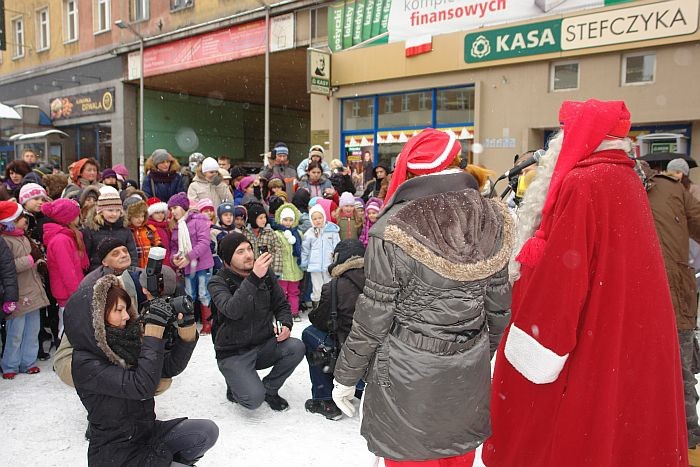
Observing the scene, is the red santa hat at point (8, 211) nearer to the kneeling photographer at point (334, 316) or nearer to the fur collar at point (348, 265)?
the kneeling photographer at point (334, 316)

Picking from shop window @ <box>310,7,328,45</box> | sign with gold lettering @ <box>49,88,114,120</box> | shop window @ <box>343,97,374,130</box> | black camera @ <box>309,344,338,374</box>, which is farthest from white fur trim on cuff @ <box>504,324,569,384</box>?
sign with gold lettering @ <box>49,88,114,120</box>

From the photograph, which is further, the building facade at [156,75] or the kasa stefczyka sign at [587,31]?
the building facade at [156,75]

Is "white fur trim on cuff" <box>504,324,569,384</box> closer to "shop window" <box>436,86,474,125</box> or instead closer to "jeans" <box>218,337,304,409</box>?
"jeans" <box>218,337,304,409</box>

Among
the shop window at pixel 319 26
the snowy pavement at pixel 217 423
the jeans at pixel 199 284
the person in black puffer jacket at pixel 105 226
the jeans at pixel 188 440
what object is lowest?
the snowy pavement at pixel 217 423

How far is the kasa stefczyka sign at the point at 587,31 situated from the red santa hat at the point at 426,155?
8.42 metres

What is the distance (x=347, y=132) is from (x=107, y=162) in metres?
12.7

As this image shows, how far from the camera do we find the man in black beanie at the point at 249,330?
386 cm

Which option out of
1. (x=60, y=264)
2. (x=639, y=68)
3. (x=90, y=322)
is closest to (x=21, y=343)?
(x=60, y=264)

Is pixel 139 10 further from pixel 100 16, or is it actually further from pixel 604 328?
pixel 604 328

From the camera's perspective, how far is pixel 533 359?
6.73 feet

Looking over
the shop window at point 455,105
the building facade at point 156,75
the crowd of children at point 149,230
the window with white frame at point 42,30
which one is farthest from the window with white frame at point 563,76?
the window with white frame at point 42,30

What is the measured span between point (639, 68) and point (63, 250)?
921cm

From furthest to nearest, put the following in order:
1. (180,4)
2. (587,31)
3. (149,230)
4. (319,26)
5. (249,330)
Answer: (180,4) < (319,26) < (587,31) < (149,230) < (249,330)

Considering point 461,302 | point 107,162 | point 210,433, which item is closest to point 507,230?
point 461,302
